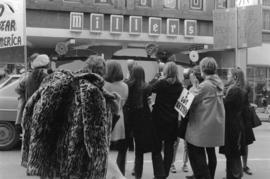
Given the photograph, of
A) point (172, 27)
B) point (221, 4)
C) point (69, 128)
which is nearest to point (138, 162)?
point (69, 128)

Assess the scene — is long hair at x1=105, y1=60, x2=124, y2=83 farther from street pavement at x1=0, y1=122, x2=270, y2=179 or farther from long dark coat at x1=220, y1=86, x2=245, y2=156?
street pavement at x1=0, y1=122, x2=270, y2=179

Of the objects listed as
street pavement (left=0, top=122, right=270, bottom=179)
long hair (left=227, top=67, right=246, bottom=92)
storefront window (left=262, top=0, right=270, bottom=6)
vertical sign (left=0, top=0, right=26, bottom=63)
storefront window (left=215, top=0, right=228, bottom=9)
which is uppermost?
storefront window (left=262, top=0, right=270, bottom=6)

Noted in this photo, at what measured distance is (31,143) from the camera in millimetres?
3902

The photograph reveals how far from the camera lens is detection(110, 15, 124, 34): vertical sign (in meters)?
21.7

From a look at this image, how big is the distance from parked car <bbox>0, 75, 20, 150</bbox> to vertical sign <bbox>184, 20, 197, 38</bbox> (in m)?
14.2

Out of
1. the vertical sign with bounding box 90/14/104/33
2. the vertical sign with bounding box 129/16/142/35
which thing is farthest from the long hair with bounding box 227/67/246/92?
the vertical sign with bounding box 129/16/142/35

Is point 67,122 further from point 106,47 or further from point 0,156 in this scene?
point 106,47

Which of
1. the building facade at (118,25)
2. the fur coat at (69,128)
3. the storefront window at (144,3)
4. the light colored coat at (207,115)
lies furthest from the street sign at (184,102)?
the storefront window at (144,3)

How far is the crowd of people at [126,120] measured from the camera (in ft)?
12.6

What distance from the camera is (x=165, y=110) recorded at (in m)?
6.42

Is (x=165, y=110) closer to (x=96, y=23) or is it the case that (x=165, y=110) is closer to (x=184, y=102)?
(x=184, y=102)

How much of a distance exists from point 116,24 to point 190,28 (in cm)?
385

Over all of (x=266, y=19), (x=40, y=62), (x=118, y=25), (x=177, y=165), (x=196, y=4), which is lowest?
(x=177, y=165)

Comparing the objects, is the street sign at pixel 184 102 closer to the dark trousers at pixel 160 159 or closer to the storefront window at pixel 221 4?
the dark trousers at pixel 160 159
